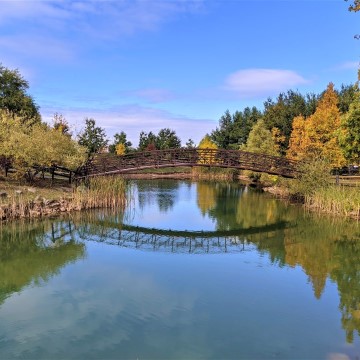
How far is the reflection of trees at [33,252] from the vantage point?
13398 mm

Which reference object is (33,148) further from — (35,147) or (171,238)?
(171,238)

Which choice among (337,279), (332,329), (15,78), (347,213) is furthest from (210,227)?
(15,78)

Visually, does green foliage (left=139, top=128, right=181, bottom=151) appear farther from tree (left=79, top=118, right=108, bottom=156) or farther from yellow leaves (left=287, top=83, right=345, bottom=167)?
yellow leaves (left=287, top=83, right=345, bottom=167)

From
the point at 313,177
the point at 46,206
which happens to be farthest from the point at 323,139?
the point at 46,206

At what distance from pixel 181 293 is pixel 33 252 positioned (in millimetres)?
7618

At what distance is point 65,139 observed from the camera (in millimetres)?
27812

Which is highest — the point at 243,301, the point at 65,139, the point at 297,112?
the point at 297,112

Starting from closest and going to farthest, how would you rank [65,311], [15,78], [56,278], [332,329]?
[332,329], [65,311], [56,278], [15,78]

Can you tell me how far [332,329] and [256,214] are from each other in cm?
→ 1893

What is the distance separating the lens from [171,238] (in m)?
21.0

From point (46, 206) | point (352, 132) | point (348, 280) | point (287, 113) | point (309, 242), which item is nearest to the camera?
point (348, 280)

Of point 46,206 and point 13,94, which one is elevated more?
point 13,94

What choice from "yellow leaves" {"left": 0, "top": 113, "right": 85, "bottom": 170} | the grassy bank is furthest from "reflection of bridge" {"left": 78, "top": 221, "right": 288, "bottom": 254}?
"yellow leaves" {"left": 0, "top": 113, "right": 85, "bottom": 170}

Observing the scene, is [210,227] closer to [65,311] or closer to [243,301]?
[243,301]
